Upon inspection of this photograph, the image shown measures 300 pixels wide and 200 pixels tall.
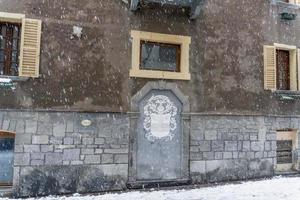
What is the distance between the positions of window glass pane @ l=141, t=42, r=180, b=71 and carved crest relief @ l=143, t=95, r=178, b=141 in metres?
0.83

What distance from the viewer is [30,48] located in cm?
775

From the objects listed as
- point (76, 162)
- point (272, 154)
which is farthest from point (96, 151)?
point (272, 154)

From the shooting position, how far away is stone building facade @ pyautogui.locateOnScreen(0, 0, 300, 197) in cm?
775

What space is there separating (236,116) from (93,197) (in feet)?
15.4

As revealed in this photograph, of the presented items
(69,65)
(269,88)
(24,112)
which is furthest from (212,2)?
(24,112)

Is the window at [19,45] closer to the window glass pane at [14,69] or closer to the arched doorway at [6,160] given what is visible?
the window glass pane at [14,69]

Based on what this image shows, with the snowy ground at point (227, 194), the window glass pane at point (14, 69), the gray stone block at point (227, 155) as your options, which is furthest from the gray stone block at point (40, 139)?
the gray stone block at point (227, 155)

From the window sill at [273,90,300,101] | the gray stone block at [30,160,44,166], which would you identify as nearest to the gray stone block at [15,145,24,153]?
the gray stone block at [30,160,44,166]

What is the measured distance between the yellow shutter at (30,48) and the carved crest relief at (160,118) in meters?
2.88

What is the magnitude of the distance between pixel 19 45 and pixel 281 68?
776 cm

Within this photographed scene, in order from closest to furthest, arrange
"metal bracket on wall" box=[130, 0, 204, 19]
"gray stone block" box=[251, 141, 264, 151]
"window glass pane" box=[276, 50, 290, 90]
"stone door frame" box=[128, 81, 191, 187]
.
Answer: "stone door frame" box=[128, 81, 191, 187], "metal bracket on wall" box=[130, 0, 204, 19], "gray stone block" box=[251, 141, 264, 151], "window glass pane" box=[276, 50, 290, 90]

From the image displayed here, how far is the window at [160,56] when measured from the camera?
28.6 feet

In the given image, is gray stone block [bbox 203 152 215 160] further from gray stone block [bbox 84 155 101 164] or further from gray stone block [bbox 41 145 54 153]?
gray stone block [bbox 41 145 54 153]

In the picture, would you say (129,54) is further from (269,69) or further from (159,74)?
(269,69)
